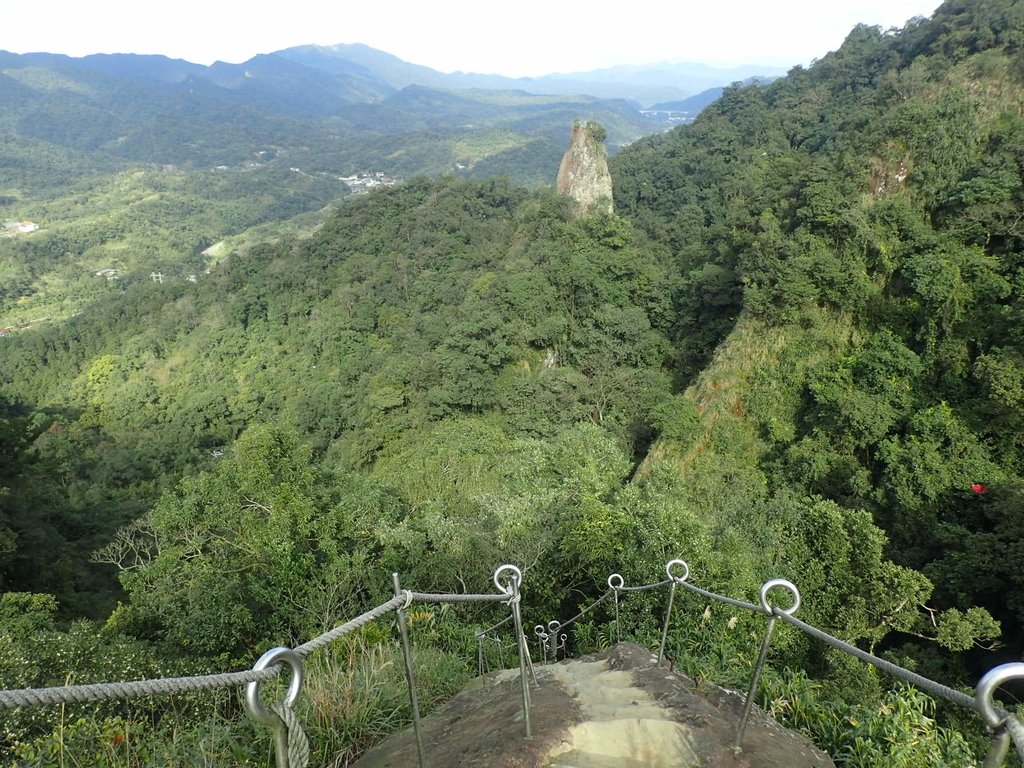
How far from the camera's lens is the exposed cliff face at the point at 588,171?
Answer: 37781 mm

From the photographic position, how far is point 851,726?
129 inches

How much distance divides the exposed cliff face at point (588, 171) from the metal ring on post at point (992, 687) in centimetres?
3813

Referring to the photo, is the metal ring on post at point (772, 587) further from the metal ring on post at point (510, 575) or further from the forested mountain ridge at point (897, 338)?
the forested mountain ridge at point (897, 338)

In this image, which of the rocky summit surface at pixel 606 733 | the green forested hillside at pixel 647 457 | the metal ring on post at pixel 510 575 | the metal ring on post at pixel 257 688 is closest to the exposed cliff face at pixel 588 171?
the green forested hillside at pixel 647 457

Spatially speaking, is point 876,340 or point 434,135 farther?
point 434,135

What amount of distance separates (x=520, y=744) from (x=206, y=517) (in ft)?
27.9

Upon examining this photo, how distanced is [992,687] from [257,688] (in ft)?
5.07

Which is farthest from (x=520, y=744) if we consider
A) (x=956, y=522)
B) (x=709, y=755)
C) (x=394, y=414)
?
(x=394, y=414)

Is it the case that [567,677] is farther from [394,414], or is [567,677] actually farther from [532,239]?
[532,239]

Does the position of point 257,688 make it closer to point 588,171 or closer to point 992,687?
point 992,687

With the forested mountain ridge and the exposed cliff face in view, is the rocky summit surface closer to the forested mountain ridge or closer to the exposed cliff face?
the forested mountain ridge

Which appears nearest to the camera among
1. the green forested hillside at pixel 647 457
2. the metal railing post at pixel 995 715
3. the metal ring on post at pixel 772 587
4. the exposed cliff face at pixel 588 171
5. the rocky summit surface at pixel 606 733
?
the metal railing post at pixel 995 715

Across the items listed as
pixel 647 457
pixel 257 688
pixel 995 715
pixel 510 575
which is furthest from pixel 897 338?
pixel 257 688

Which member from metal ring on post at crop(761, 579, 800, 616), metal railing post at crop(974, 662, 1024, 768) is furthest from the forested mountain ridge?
metal railing post at crop(974, 662, 1024, 768)
